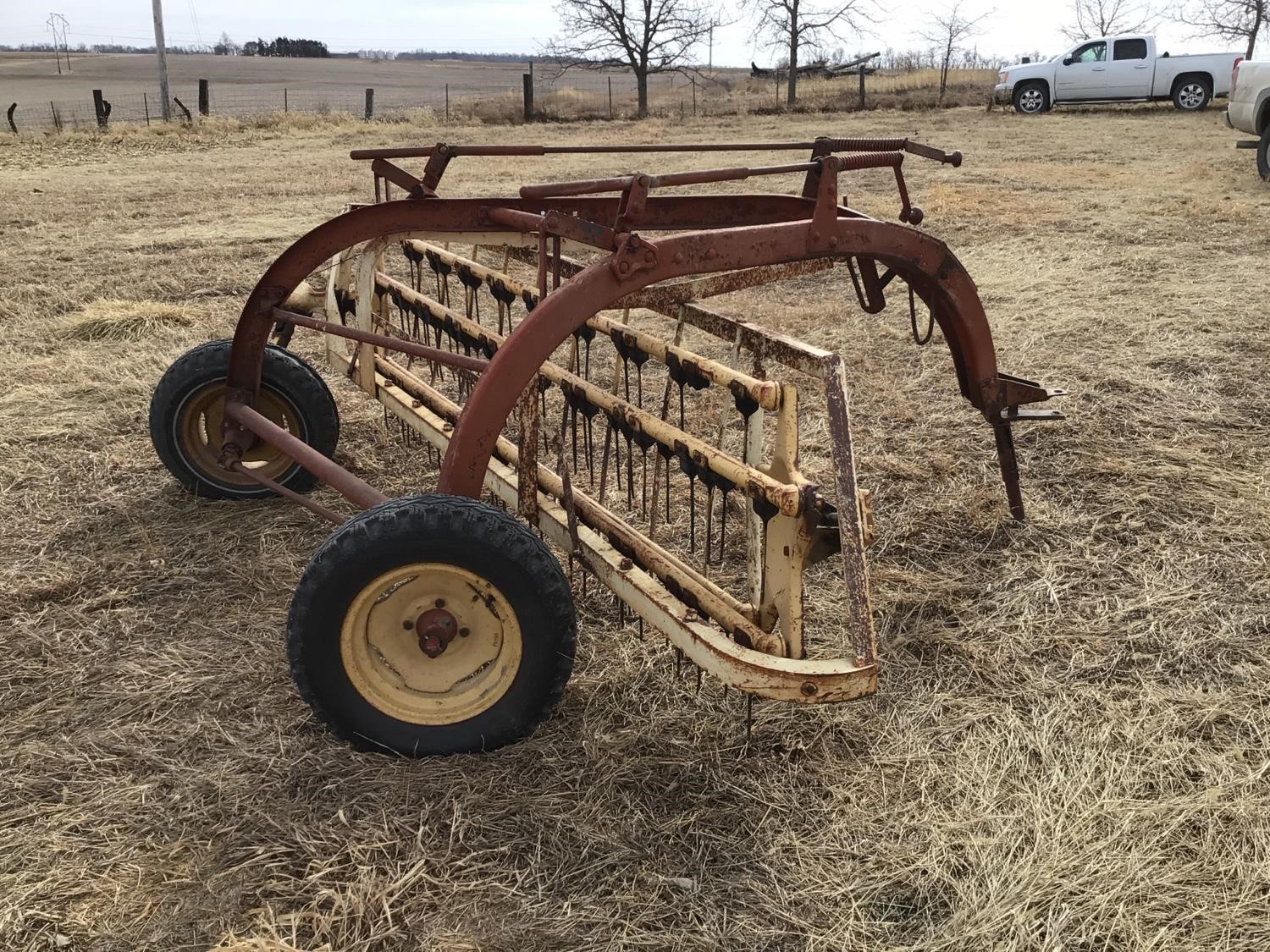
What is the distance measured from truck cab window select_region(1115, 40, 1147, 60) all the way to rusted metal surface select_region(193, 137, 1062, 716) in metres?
22.8

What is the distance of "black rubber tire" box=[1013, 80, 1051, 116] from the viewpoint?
76.0 feet

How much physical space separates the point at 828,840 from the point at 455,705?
1003mm

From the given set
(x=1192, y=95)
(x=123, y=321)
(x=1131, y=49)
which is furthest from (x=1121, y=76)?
(x=123, y=321)

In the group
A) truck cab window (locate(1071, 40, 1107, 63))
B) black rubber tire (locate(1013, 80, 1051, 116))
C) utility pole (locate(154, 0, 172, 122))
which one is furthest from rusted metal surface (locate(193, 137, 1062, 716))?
utility pole (locate(154, 0, 172, 122))

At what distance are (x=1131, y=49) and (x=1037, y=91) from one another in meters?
2.05

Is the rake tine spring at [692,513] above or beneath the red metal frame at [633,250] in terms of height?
beneath

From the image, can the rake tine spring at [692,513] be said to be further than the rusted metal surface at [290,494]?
No

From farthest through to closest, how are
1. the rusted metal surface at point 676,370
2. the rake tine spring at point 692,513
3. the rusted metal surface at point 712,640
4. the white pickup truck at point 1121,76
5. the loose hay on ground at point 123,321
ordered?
the white pickup truck at point 1121,76
the loose hay on ground at point 123,321
the rake tine spring at point 692,513
the rusted metal surface at point 676,370
the rusted metal surface at point 712,640

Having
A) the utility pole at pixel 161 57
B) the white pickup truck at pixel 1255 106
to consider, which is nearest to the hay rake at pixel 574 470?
the white pickup truck at pixel 1255 106

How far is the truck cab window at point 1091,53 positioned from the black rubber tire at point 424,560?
80.3 feet

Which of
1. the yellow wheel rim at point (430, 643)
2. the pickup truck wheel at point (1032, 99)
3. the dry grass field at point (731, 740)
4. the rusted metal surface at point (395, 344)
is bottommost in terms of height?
the dry grass field at point (731, 740)

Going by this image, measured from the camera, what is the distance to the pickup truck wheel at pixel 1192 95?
73.7 ft

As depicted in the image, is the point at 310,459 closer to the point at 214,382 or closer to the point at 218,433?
the point at 214,382

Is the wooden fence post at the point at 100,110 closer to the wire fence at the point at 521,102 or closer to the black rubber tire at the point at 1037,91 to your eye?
the wire fence at the point at 521,102
